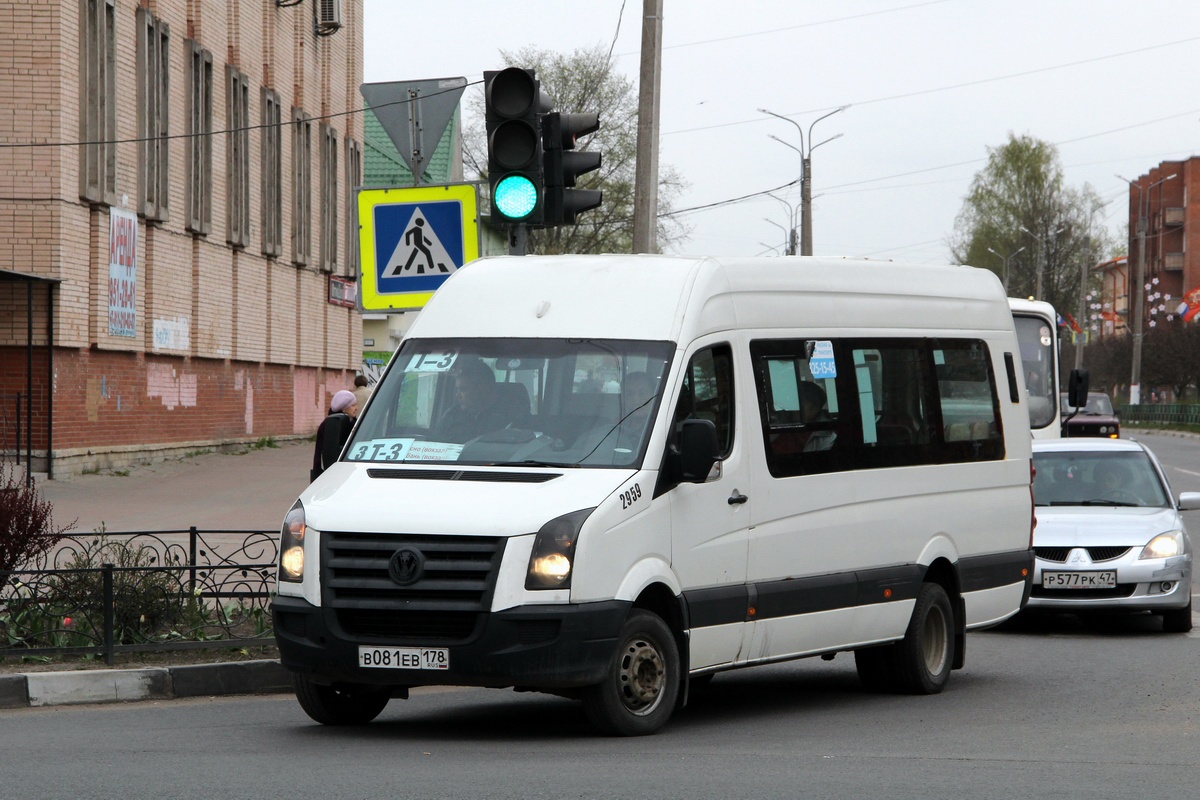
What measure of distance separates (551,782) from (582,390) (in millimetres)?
2248

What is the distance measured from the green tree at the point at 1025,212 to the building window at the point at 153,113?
258ft

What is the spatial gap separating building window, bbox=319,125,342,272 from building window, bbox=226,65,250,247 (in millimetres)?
6343

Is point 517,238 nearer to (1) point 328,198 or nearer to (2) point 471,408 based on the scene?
(2) point 471,408

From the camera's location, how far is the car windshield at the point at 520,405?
811cm

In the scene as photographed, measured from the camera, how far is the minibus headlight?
7.48 metres

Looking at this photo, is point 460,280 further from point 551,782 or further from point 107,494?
point 107,494

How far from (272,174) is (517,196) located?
2824 centimetres

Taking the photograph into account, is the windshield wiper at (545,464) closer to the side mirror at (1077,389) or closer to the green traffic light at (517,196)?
the green traffic light at (517,196)

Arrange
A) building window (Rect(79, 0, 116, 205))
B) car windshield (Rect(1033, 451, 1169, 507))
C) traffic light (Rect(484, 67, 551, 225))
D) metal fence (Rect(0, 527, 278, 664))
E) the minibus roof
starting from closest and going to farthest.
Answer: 1. the minibus roof
2. metal fence (Rect(0, 527, 278, 664))
3. traffic light (Rect(484, 67, 551, 225))
4. car windshield (Rect(1033, 451, 1169, 507))
5. building window (Rect(79, 0, 116, 205))

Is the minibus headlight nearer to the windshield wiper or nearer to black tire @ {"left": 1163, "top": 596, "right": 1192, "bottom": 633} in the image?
the windshield wiper

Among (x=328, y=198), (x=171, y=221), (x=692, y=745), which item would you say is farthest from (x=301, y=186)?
(x=692, y=745)

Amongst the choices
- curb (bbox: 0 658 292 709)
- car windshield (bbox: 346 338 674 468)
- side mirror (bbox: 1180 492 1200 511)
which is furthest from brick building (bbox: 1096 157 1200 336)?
car windshield (bbox: 346 338 674 468)

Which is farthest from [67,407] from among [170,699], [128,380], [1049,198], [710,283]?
[1049,198]

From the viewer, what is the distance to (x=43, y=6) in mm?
25734
